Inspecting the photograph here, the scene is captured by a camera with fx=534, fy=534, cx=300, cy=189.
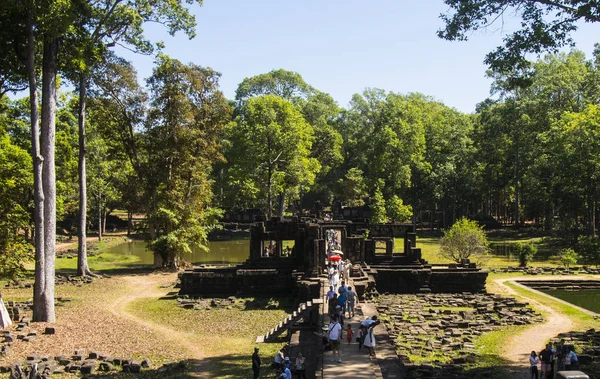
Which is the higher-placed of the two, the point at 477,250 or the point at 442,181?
the point at 442,181

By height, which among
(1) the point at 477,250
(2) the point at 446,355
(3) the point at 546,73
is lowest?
(2) the point at 446,355

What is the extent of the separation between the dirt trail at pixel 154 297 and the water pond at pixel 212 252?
26.4 ft

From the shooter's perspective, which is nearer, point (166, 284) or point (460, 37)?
point (460, 37)

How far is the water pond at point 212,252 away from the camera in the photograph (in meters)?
46.2

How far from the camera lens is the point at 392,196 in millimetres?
61281

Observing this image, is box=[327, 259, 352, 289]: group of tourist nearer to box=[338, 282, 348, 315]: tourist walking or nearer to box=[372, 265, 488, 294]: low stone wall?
box=[338, 282, 348, 315]: tourist walking

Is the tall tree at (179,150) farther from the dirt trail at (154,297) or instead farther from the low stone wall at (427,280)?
the low stone wall at (427,280)

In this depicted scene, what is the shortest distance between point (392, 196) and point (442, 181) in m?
6.93

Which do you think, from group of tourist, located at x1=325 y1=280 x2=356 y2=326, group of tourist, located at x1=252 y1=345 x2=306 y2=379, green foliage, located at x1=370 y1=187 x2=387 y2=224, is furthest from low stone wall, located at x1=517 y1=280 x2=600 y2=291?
green foliage, located at x1=370 y1=187 x2=387 y2=224

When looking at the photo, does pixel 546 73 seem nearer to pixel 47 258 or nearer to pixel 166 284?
pixel 166 284

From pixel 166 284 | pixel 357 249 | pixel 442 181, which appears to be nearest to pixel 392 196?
pixel 442 181

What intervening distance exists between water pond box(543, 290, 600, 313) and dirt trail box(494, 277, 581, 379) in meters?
2.90

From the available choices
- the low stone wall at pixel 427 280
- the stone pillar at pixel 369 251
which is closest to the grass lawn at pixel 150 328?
the low stone wall at pixel 427 280

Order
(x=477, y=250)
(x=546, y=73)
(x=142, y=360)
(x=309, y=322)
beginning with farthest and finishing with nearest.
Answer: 1. (x=546, y=73)
2. (x=477, y=250)
3. (x=309, y=322)
4. (x=142, y=360)
